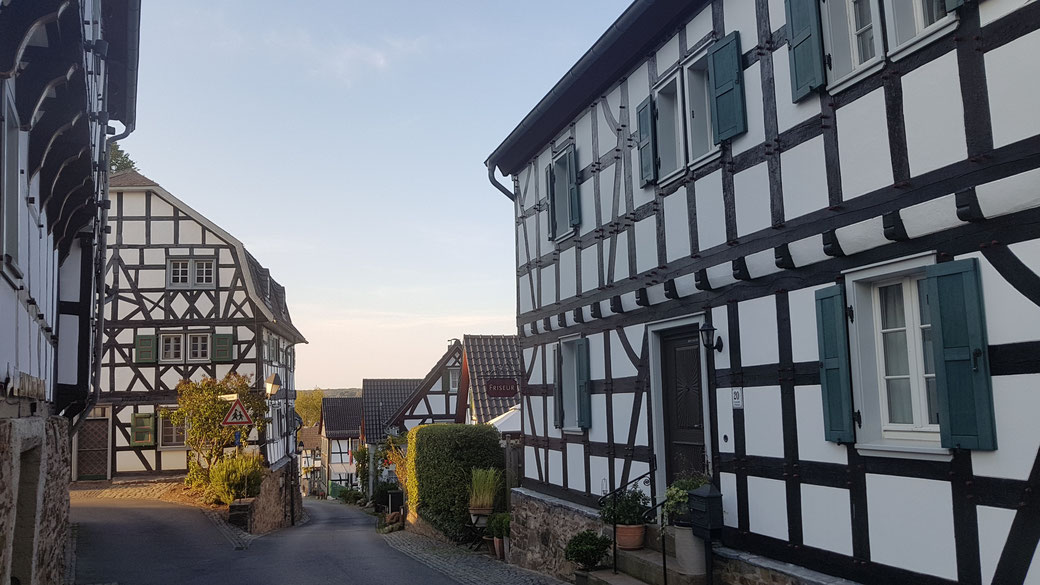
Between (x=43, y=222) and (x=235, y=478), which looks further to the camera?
(x=235, y=478)

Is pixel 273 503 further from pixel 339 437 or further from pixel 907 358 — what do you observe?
pixel 339 437

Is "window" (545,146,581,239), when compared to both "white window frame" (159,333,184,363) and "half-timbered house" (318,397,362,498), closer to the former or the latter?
"white window frame" (159,333,184,363)

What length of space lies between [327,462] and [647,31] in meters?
57.2

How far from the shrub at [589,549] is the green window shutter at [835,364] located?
12.9 feet

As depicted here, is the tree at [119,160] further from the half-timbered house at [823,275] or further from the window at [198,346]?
the half-timbered house at [823,275]

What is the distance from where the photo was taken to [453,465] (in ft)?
60.4

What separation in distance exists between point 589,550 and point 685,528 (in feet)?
6.32

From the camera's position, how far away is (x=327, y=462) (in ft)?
207

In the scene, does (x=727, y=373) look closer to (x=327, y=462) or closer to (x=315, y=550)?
(x=315, y=550)

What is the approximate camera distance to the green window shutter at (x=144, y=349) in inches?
1056

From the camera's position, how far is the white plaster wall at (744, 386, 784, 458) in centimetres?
785

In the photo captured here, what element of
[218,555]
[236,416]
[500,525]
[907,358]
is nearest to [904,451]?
[907,358]

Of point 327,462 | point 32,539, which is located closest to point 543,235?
point 32,539

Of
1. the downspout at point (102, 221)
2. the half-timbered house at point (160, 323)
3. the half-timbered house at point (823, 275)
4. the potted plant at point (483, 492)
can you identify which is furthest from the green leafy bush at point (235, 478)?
the half-timbered house at point (823, 275)
